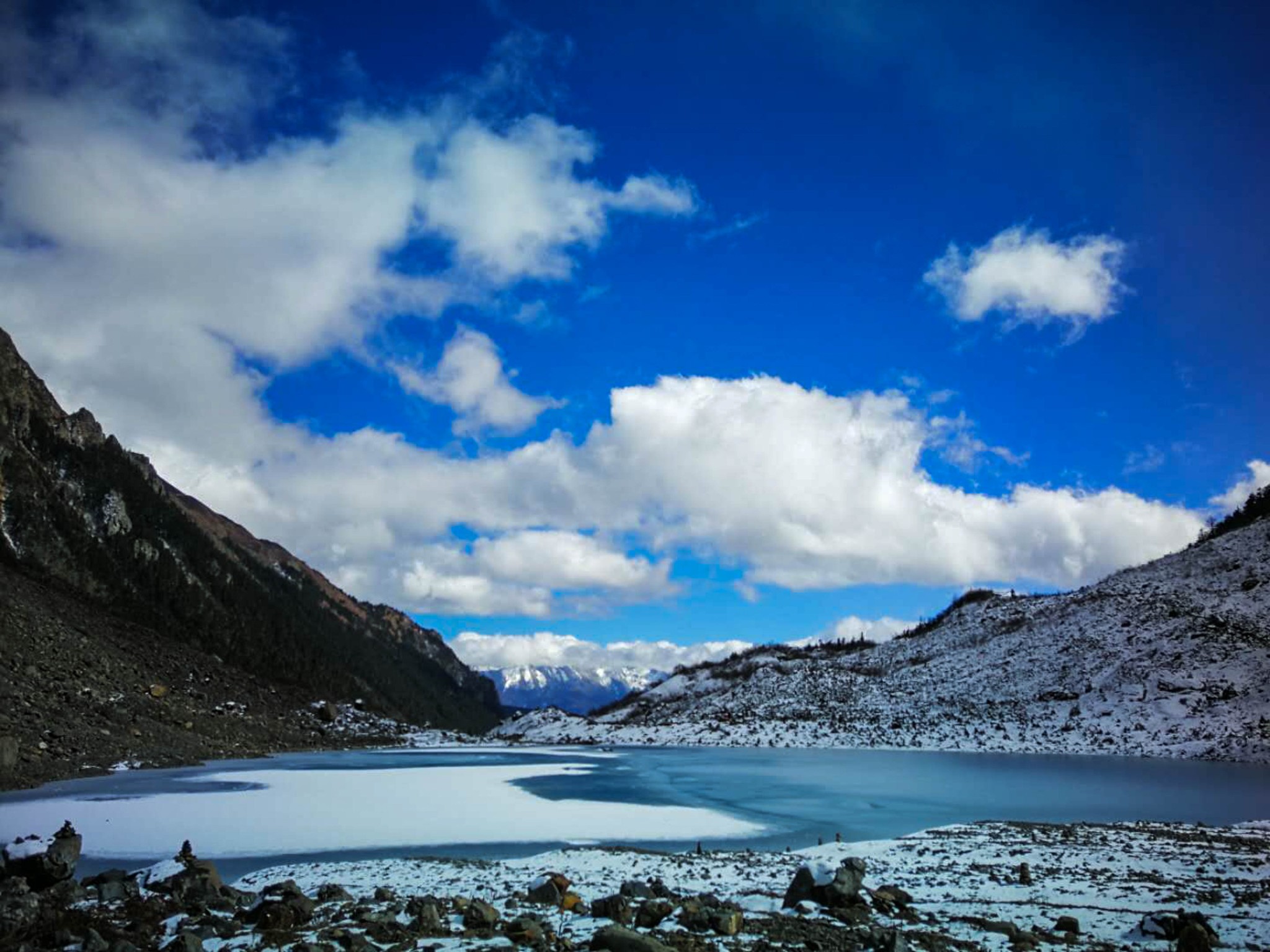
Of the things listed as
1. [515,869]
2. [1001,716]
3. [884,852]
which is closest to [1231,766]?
[1001,716]

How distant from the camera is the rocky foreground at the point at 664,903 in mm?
8891

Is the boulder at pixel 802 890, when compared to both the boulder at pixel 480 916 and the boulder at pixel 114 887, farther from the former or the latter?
the boulder at pixel 114 887

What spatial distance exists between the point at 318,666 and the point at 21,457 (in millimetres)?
46898

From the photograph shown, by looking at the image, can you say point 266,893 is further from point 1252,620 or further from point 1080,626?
point 1080,626

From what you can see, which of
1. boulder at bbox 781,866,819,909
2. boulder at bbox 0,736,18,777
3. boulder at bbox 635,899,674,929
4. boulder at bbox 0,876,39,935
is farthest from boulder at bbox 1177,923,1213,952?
boulder at bbox 0,736,18,777

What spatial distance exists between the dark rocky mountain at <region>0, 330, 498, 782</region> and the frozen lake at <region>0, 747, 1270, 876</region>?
61.9ft

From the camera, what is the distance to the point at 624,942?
8297 millimetres

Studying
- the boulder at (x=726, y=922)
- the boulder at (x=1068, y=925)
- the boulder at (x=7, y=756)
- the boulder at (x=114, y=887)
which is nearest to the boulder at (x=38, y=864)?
the boulder at (x=114, y=887)

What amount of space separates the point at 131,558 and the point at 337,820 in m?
69.4

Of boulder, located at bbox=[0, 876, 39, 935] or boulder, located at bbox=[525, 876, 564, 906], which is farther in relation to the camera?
boulder, located at bbox=[525, 876, 564, 906]

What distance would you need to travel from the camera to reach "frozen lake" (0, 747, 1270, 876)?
686 inches

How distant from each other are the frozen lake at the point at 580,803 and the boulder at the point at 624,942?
8.84 meters

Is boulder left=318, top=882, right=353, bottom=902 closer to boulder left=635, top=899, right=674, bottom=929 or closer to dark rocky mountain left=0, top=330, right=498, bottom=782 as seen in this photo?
boulder left=635, top=899, right=674, bottom=929

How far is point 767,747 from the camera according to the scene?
2082 inches
